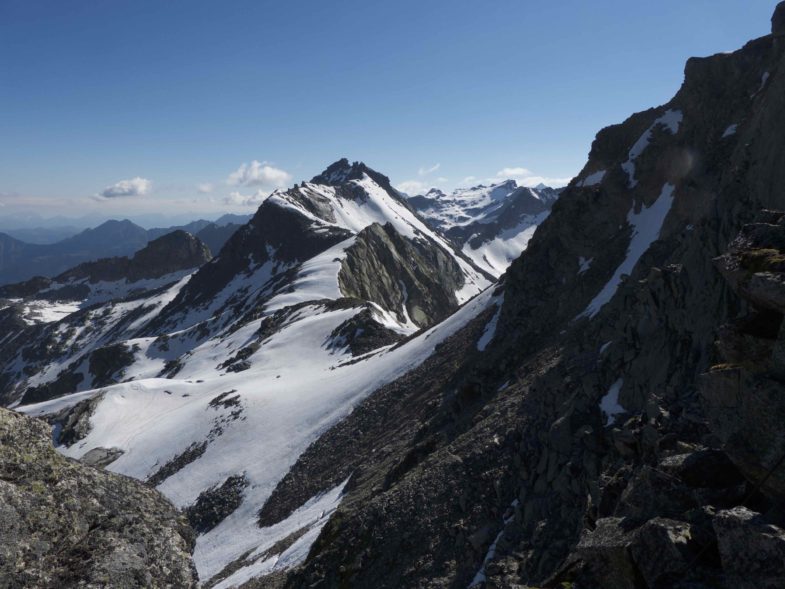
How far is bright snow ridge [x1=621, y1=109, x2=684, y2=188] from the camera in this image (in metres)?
40.7

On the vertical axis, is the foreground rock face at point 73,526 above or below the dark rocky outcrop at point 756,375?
above

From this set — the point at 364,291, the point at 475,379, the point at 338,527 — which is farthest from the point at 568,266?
the point at 364,291

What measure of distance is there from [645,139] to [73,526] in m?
46.6

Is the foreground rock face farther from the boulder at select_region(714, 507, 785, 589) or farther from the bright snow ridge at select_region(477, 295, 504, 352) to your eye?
the bright snow ridge at select_region(477, 295, 504, 352)

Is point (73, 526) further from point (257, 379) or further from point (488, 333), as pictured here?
point (257, 379)

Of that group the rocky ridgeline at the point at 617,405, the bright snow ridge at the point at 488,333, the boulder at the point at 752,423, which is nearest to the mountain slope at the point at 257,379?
the rocky ridgeline at the point at 617,405

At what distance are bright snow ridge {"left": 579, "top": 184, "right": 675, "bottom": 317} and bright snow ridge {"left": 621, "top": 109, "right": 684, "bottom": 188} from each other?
12.1ft

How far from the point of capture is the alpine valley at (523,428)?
25.4 ft

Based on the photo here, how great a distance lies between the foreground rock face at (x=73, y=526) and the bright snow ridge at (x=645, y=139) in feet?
141

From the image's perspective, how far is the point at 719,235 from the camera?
66.8 feet

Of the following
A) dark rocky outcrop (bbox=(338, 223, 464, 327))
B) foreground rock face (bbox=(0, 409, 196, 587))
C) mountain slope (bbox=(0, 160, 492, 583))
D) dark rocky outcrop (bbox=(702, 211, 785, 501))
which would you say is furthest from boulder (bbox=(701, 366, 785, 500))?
dark rocky outcrop (bbox=(338, 223, 464, 327))

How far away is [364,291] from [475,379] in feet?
253

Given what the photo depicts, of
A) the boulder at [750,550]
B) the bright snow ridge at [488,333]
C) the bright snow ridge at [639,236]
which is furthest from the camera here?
the bright snow ridge at [488,333]

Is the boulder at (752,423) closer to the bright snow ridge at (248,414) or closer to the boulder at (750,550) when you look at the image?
the boulder at (750,550)
